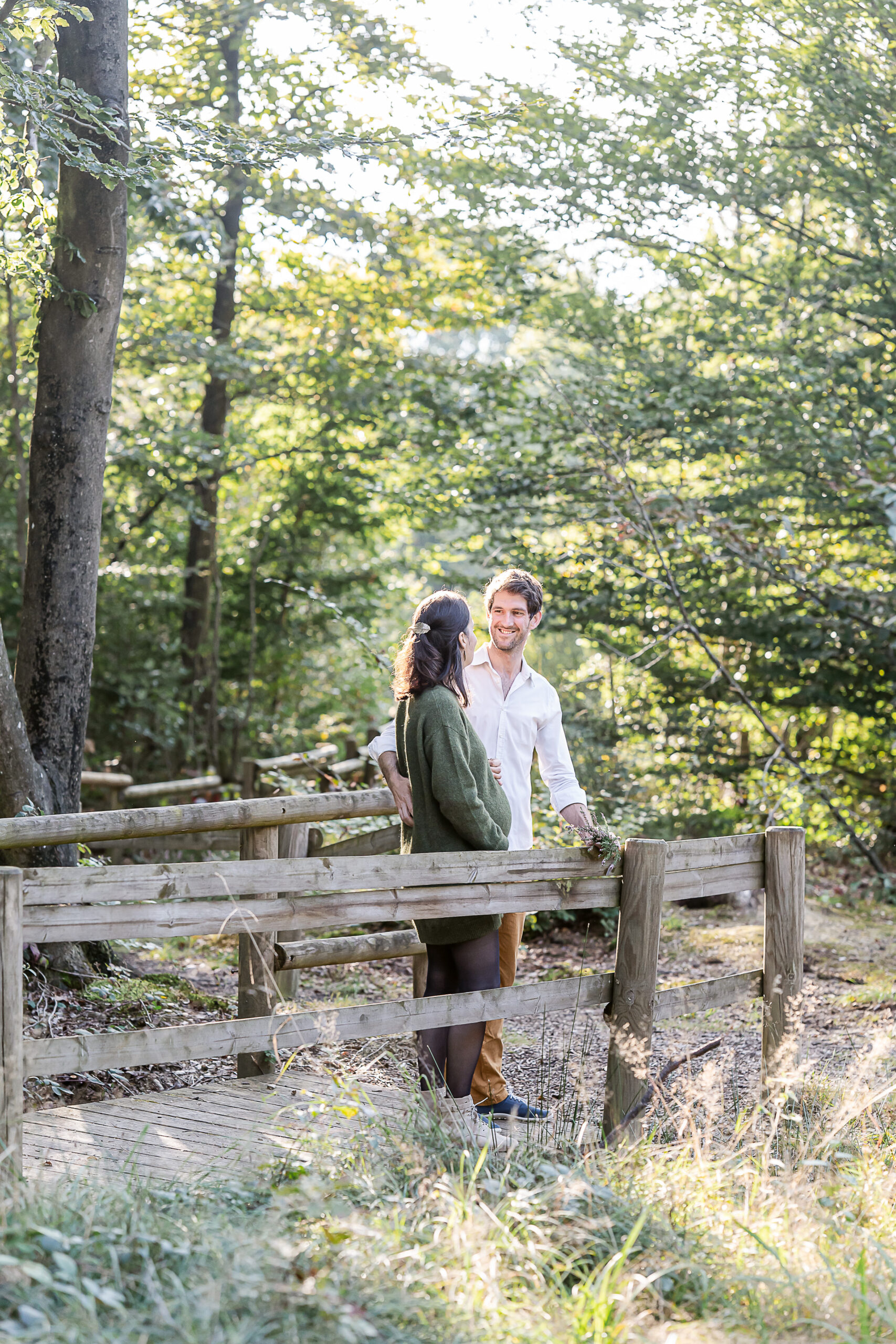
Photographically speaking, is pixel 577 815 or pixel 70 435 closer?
pixel 577 815

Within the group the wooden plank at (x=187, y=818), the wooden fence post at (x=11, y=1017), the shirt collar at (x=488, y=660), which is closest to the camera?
the wooden fence post at (x=11, y=1017)

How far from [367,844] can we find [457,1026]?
108 inches

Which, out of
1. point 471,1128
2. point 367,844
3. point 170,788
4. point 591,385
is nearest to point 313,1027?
point 471,1128

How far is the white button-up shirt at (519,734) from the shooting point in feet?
13.4

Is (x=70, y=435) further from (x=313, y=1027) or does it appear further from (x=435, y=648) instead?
(x=313, y=1027)

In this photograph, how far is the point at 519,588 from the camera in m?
4.04

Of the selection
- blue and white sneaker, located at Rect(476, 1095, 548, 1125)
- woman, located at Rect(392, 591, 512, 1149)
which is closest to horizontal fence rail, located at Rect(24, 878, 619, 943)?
woman, located at Rect(392, 591, 512, 1149)

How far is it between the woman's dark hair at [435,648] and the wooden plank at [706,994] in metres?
1.39

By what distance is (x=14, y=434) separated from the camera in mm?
9844

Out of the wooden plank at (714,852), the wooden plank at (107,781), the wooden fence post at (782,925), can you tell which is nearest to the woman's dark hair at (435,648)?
the wooden plank at (714,852)

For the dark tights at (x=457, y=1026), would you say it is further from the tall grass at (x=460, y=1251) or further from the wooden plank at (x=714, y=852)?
the wooden plank at (x=714, y=852)

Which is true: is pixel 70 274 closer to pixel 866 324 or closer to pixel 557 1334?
pixel 557 1334

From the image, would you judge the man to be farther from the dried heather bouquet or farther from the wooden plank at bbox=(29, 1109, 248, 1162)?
the wooden plank at bbox=(29, 1109, 248, 1162)

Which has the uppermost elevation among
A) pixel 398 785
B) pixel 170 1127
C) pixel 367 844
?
pixel 398 785
